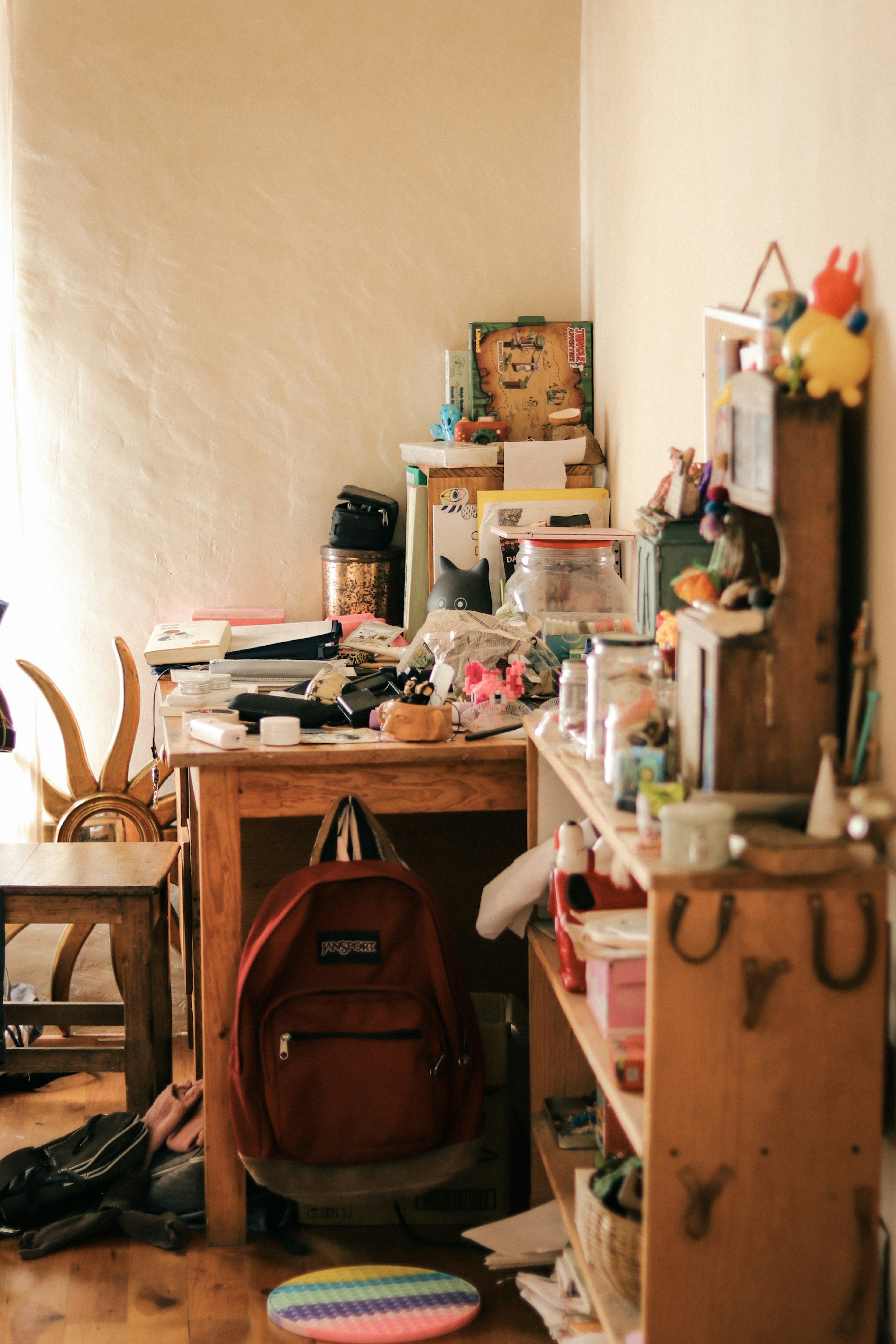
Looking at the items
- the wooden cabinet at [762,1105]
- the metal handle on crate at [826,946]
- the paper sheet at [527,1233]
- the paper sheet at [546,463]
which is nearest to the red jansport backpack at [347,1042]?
the paper sheet at [527,1233]

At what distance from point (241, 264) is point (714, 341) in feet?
6.27

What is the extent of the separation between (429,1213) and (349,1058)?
0.41 m

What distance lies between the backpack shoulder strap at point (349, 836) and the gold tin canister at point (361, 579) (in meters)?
1.51

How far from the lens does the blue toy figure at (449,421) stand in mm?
3461

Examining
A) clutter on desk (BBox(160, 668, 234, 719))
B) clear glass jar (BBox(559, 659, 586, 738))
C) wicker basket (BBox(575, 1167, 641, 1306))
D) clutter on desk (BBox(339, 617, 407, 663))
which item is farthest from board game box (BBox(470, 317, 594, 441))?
wicker basket (BBox(575, 1167, 641, 1306))

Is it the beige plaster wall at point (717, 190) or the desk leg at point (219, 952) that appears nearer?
the beige plaster wall at point (717, 190)

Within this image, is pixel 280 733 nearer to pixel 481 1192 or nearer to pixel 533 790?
pixel 533 790

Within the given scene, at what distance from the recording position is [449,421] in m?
3.47

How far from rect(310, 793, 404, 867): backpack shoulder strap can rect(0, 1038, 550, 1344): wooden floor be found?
663mm

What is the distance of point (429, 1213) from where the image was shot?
219 cm

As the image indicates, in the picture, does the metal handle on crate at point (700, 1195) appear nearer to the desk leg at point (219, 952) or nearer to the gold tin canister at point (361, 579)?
the desk leg at point (219, 952)

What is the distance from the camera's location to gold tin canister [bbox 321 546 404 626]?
11.5 feet

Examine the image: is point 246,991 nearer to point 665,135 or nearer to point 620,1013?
point 620,1013

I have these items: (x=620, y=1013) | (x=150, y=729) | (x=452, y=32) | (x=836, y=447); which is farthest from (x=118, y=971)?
(x=452, y=32)
